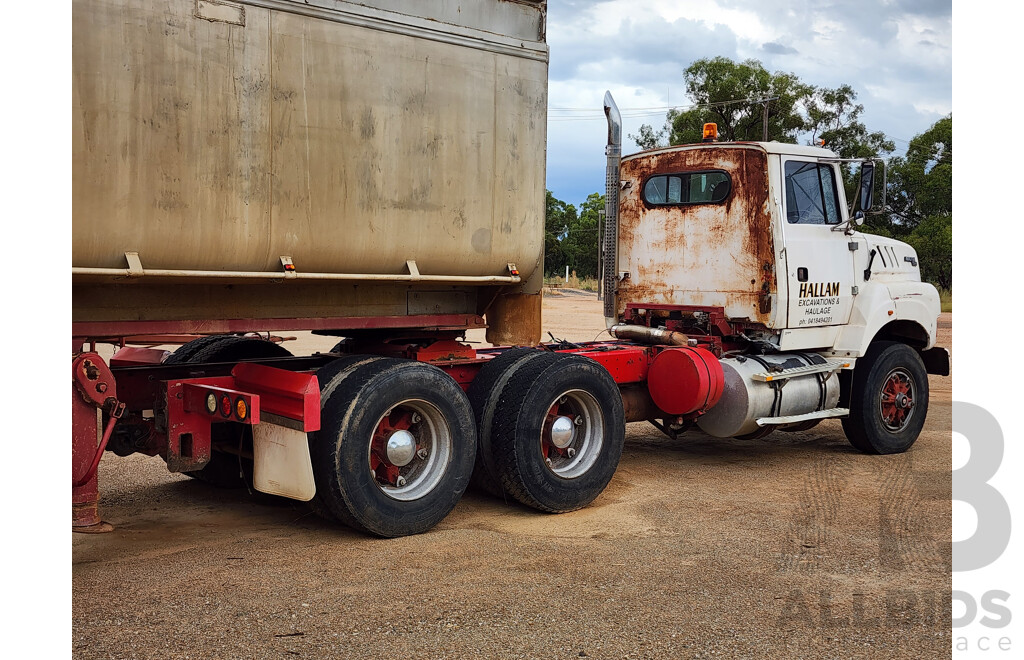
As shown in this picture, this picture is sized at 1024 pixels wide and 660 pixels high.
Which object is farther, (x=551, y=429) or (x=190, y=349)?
(x=190, y=349)

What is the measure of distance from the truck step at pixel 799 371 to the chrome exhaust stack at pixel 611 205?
1.64 meters

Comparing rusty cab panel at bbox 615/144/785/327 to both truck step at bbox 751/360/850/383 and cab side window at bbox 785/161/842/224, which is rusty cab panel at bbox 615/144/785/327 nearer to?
cab side window at bbox 785/161/842/224

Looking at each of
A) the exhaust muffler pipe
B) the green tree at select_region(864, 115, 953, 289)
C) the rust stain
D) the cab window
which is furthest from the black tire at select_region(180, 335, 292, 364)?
the green tree at select_region(864, 115, 953, 289)

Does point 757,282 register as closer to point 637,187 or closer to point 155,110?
point 637,187

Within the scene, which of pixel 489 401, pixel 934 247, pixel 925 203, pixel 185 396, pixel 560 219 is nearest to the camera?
pixel 185 396

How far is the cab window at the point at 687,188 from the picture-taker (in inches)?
348

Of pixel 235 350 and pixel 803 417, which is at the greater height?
pixel 235 350

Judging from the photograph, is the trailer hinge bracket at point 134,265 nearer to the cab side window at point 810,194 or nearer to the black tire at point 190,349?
the black tire at point 190,349

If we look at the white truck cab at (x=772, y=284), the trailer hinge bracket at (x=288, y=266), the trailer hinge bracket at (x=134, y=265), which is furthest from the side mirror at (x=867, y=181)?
the trailer hinge bracket at (x=134, y=265)

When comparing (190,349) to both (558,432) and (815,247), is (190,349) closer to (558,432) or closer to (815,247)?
(558,432)

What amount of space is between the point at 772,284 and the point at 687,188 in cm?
122

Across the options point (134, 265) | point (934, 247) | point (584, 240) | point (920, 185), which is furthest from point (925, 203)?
point (134, 265)

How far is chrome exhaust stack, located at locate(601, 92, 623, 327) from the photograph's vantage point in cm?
873

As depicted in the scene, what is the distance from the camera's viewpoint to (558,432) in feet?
23.0
